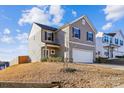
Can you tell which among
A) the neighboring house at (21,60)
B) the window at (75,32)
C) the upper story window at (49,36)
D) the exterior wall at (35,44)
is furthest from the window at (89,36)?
the neighboring house at (21,60)

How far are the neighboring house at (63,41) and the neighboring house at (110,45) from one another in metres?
4.59

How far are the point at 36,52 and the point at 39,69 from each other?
5089mm

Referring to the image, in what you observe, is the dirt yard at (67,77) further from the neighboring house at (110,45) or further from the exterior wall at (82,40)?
the neighboring house at (110,45)

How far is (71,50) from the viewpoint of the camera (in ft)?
52.1

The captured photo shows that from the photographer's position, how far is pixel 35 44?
1606 centimetres

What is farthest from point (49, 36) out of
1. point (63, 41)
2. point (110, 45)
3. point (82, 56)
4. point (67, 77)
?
point (110, 45)

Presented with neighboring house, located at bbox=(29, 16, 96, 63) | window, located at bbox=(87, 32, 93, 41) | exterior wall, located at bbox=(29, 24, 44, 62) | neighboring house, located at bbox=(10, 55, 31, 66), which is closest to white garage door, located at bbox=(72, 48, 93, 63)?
neighboring house, located at bbox=(29, 16, 96, 63)

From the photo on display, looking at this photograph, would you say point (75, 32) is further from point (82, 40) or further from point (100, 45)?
point (100, 45)

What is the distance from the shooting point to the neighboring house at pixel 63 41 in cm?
1567

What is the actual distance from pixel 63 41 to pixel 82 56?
4.92 feet

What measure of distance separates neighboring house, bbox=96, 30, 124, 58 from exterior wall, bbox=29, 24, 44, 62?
6.71 m

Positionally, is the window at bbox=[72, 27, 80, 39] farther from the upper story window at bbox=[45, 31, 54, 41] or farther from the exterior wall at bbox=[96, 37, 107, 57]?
the exterior wall at bbox=[96, 37, 107, 57]
